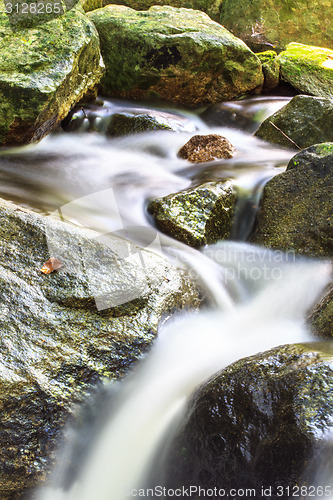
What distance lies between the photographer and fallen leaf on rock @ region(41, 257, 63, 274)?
2520 mm

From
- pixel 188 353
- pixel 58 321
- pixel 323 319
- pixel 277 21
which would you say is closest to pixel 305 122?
pixel 323 319

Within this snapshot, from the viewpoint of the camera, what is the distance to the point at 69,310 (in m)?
2.43

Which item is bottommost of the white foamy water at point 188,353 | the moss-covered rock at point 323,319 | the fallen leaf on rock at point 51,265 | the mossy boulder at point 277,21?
the white foamy water at point 188,353

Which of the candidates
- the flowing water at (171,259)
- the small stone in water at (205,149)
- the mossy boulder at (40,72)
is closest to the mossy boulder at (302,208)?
the flowing water at (171,259)

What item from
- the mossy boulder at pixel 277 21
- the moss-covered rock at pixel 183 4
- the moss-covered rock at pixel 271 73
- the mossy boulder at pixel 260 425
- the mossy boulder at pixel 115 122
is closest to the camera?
the mossy boulder at pixel 260 425

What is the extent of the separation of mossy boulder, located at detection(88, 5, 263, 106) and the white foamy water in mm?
4385

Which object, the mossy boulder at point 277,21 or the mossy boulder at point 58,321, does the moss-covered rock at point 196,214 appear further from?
the mossy boulder at point 277,21

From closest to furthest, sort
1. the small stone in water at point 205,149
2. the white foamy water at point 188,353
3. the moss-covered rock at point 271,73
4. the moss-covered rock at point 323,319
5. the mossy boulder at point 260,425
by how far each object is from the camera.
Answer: the mossy boulder at point 260,425 → the white foamy water at point 188,353 → the moss-covered rock at point 323,319 → the small stone in water at point 205,149 → the moss-covered rock at point 271,73

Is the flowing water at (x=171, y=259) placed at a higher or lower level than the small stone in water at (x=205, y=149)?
lower

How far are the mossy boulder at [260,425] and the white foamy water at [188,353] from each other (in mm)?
265

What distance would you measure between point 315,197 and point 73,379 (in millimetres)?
2813

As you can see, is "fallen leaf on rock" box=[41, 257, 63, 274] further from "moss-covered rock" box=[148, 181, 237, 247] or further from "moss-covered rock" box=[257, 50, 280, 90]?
"moss-covered rock" box=[257, 50, 280, 90]

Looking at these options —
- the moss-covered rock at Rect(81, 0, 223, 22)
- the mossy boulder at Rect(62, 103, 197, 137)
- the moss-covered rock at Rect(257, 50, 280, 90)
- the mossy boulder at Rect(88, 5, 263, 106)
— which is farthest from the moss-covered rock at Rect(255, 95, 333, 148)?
the moss-covered rock at Rect(81, 0, 223, 22)

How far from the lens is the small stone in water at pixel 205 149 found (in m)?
5.50
